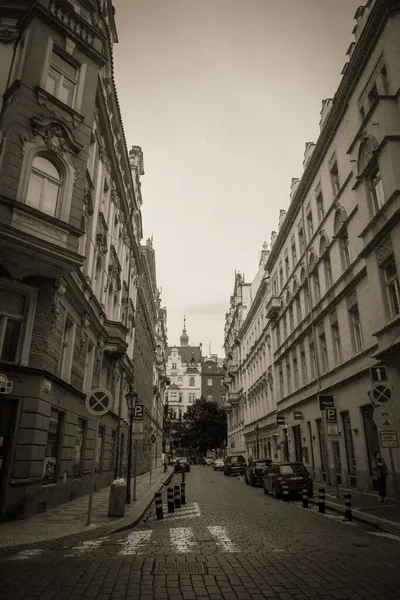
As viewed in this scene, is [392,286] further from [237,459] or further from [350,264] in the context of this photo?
[237,459]

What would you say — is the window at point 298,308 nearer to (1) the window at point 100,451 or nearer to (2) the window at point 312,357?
(2) the window at point 312,357

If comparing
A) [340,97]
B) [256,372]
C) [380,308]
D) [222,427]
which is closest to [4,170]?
[380,308]

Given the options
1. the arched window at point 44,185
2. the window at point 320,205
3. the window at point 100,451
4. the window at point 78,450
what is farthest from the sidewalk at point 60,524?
the window at point 320,205

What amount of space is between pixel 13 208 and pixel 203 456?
80060 mm

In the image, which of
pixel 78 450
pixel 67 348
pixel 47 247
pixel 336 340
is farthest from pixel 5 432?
pixel 336 340

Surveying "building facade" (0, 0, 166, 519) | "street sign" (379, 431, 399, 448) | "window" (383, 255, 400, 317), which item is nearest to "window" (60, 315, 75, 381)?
"building facade" (0, 0, 166, 519)

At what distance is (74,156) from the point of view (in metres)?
14.9

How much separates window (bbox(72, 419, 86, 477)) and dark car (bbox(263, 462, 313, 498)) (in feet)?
27.0

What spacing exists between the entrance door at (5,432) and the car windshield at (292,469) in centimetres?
1153

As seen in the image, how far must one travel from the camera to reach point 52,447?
1429cm

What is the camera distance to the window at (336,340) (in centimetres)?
2328

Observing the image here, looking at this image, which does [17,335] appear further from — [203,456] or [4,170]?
[203,456]

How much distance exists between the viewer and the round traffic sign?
37.8 feet

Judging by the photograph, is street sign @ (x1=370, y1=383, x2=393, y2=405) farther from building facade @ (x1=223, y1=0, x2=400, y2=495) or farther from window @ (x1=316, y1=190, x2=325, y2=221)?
window @ (x1=316, y1=190, x2=325, y2=221)
